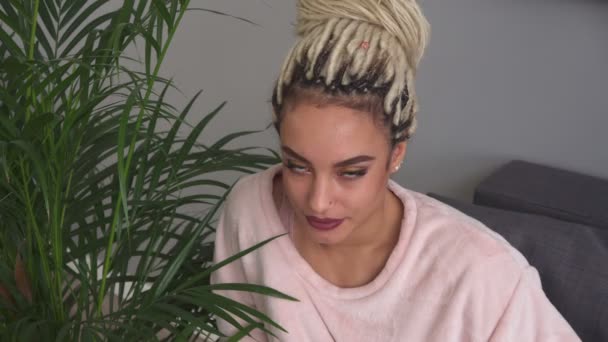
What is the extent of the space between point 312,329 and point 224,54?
3.95 ft

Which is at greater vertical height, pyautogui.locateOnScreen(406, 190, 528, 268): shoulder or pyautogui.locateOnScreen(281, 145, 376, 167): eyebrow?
pyautogui.locateOnScreen(281, 145, 376, 167): eyebrow

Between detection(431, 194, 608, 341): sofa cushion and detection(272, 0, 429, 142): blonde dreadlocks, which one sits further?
detection(431, 194, 608, 341): sofa cushion

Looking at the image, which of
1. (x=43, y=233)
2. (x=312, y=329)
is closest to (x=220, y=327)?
(x=312, y=329)

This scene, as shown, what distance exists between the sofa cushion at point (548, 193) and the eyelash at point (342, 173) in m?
0.58

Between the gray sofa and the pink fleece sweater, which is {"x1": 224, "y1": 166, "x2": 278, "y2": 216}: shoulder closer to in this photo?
the pink fleece sweater

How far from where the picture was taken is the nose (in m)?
1.08

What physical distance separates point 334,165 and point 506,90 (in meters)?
0.80

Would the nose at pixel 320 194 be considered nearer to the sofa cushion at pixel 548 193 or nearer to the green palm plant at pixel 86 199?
the green palm plant at pixel 86 199

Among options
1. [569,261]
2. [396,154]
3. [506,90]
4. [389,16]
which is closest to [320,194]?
[396,154]

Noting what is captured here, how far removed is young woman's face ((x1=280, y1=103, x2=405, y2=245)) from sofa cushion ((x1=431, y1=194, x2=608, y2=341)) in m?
0.33

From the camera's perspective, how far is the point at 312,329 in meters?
1.30

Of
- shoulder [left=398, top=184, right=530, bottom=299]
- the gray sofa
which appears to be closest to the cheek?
shoulder [left=398, top=184, right=530, bottom=299]

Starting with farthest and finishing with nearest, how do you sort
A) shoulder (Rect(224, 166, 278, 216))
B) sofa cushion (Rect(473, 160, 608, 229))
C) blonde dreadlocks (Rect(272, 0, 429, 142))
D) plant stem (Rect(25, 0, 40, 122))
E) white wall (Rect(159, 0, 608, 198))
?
white wall (Rect(159, 0, 608, 198)) < sofa cushion (Rect(473, 160, 608, 229)) < shoulder (Rect(224, 166, 278, 216)) < plant stem (Rect(25, 0, 40, 122)) < blonde dreadlocks (Rect(272, 0, 429, 142))

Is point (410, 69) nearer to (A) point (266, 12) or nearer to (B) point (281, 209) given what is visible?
(B) point (281, 209)
